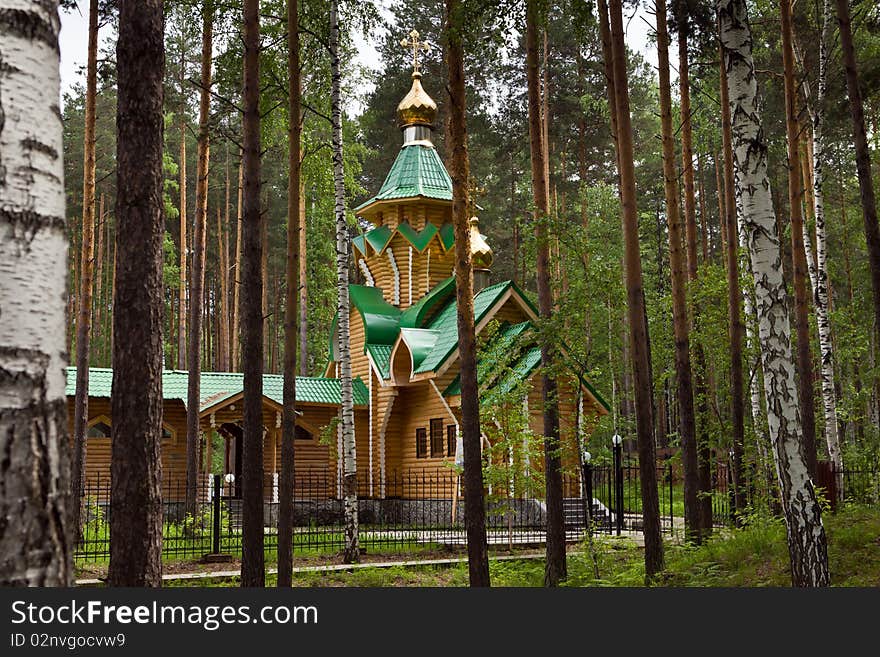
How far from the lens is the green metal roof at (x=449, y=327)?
21.7m

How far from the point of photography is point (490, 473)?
12.9 meters

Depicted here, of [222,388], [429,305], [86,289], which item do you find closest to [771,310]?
[86,289]

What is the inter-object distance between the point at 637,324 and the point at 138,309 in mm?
6469

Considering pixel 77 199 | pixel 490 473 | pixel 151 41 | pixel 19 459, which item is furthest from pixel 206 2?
pixel 77 199

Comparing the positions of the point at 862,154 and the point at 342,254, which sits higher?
the point at 862,154

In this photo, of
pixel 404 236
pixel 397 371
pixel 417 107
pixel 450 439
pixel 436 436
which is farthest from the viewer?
pixel 417 107

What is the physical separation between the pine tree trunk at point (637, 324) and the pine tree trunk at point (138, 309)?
598 cm

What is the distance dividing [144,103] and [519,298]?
17.4m

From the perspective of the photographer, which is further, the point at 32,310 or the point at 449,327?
the point at 449,327

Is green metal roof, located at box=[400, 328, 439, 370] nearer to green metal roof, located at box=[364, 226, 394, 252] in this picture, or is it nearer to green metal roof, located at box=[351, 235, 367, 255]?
green metal roof, located at box=[364, 226, 394, 252]

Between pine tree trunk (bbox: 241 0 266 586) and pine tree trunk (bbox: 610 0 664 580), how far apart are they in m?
4.49

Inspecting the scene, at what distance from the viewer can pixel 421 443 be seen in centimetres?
2355

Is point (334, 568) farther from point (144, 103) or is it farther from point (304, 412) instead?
point (304, 412)

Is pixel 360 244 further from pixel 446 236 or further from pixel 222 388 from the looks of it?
pixel 222 388
